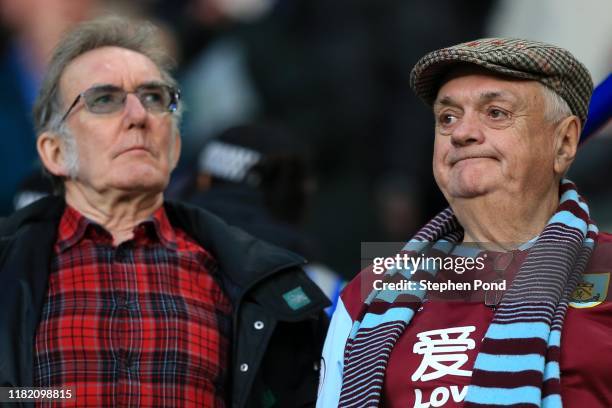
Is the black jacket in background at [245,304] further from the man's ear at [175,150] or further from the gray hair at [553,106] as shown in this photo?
the gray hair at [553,106]

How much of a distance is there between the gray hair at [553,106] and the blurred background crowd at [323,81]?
312cm

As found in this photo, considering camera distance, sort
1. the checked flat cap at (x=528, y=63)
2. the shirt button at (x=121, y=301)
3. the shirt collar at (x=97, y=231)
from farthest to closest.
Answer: the shirt collar at (x=97, y=231) < the shirt button at (x=121, y=301) < the checked flat cap at (x=528, y=63)

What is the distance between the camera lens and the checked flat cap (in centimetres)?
398

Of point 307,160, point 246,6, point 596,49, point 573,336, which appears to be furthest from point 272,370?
point 246,6

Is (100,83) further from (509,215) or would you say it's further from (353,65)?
(353,65)

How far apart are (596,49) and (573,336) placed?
10.5ft

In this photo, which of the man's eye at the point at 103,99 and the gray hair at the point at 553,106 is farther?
the man's eye at the point at 103,99

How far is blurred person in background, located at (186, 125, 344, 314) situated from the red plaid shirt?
1.00 meters

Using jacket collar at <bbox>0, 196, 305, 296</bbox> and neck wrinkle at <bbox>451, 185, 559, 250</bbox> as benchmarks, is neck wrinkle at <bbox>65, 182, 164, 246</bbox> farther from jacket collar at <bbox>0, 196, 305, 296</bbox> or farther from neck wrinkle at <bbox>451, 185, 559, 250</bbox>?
neck wrinkle at <bbox>451, 185, 559, 250</bbox>

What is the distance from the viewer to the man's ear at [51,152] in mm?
4816

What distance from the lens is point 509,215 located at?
4.07m

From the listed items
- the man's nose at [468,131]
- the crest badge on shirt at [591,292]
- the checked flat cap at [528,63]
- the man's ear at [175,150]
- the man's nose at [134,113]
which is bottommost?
the crest badge on shirt at [591,292]

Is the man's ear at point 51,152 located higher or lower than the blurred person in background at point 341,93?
higher

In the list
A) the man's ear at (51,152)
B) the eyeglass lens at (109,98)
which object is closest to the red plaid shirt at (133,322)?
the man's ear at (51,152)
